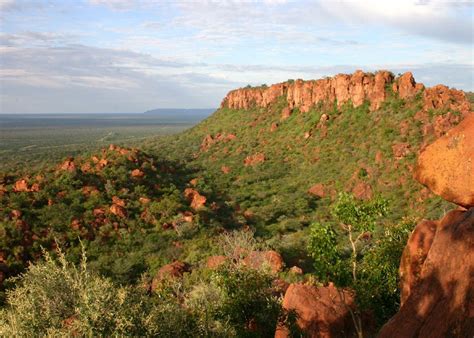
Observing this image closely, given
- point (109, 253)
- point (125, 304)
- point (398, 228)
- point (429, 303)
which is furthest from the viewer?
point (109, 253)

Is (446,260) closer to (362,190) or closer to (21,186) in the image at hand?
(362,190)

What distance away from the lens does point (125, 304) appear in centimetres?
1034

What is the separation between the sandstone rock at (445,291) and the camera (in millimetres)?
8468

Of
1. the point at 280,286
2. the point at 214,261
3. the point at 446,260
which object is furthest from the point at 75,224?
the point at 446,260

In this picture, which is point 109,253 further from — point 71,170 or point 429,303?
point 429,303

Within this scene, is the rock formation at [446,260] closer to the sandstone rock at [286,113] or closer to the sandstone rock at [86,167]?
the sandstone rock at [86,167]

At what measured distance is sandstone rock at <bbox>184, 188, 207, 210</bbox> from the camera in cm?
4252

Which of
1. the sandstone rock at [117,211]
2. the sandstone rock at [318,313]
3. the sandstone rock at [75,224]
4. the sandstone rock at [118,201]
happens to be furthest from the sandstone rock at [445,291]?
the sandstone rock at [118,201]

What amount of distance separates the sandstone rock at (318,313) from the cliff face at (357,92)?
3639cm

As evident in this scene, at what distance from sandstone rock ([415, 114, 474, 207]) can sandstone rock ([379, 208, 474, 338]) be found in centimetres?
51

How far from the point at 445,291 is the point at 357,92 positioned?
5514cm

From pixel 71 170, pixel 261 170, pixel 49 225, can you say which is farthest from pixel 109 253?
pixel 261 170

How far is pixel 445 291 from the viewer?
9117mm

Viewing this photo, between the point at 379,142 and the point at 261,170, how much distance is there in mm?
17118
